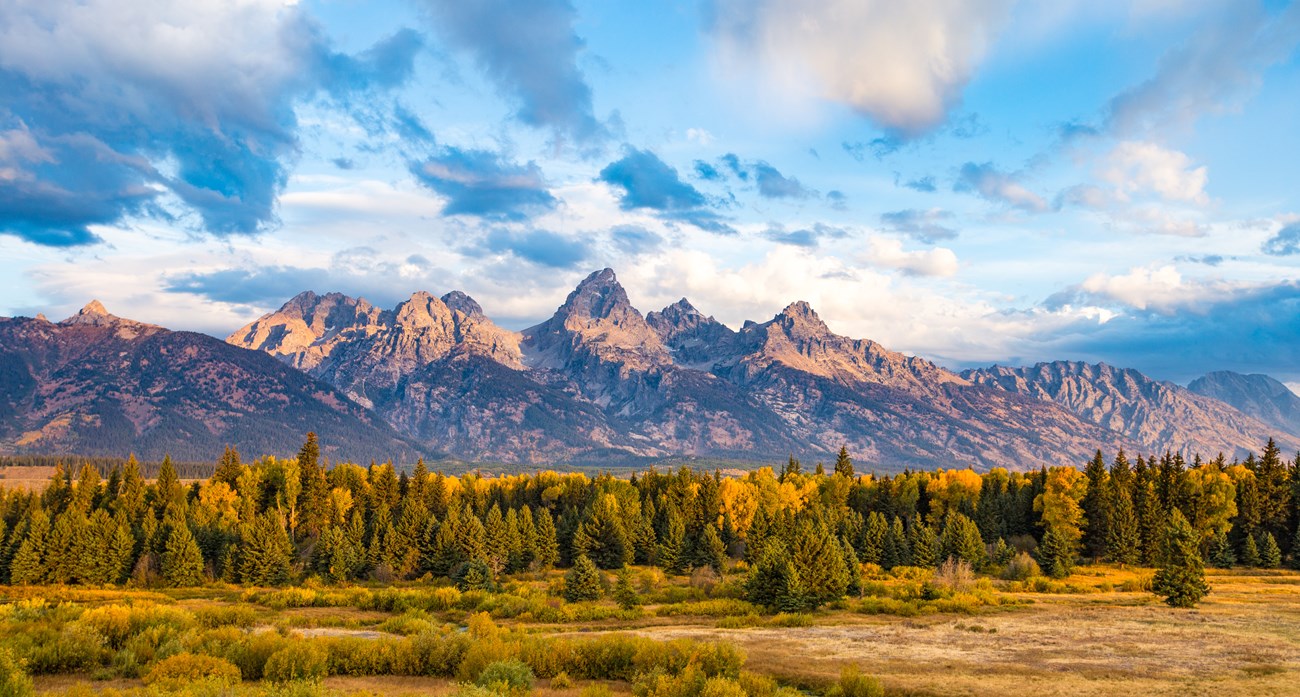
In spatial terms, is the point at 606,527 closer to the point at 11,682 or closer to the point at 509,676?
the point at 509,676

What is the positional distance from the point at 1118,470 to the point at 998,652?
81.7m

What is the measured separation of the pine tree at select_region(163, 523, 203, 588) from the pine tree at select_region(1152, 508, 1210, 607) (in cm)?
Answer: 10039

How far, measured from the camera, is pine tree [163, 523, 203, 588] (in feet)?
305

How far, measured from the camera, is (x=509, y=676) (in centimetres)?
3231

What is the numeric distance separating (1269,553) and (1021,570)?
112 ft

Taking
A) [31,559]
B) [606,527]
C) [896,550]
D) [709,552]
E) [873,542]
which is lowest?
[31,559]

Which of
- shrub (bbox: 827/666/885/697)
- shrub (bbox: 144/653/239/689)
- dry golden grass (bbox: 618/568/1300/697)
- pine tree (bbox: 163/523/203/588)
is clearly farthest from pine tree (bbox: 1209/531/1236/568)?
pine tree (bbox: 163/523/203/588)

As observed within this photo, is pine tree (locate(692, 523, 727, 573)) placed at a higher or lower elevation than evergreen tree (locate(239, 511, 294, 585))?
higher

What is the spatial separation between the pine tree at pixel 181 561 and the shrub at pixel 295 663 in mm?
70071

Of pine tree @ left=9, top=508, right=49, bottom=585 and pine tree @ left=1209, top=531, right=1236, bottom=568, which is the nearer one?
pine tree @ left=9, top=508, right=49, bottom=585

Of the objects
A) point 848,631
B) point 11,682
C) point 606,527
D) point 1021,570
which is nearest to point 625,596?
point 848,631

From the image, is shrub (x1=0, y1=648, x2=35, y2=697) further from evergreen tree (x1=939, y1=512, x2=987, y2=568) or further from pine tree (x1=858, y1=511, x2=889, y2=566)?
pine tree (x1=858, y1=511, x2=889, y2=566)

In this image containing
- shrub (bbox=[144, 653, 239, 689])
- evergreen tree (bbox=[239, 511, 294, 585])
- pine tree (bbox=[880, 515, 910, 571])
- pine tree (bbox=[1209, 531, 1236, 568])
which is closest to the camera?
shrub (bbox=[144, 653, 239, 689])

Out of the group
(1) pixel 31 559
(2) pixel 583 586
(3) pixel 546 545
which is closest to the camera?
(2) pixel 583 586
